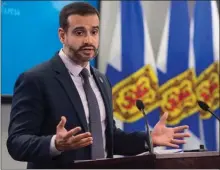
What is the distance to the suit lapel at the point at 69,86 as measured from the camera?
2.01 m

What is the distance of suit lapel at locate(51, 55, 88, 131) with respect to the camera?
2.01 meters

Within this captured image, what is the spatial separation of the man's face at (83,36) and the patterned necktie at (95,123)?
0.16 metres

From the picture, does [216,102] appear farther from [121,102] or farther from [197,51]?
[121,102]

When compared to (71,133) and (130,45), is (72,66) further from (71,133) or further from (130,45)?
(130,45)

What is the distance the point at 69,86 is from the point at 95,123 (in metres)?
0.21

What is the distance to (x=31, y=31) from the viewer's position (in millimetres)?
3498

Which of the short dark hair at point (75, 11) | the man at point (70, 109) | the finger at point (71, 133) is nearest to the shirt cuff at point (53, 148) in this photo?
the man at point (70, 109)

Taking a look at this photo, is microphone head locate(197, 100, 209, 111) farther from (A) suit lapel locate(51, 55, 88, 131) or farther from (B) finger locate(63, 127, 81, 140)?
(B) finger locate(63, 127, 81, 140)

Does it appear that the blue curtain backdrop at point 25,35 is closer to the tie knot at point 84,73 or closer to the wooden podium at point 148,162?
the tie knot at point 84,73

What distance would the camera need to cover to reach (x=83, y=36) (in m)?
2.12

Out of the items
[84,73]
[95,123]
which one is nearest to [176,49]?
[84,73]

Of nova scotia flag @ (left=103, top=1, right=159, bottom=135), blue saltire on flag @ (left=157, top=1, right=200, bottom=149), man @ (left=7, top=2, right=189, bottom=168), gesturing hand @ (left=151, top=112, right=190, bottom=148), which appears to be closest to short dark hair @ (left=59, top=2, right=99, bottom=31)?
man @ (left=7, top=2, right=189, bottom=168)

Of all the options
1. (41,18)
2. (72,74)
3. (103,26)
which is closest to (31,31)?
(41,18)

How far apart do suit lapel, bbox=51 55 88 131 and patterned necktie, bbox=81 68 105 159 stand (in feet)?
0.19
